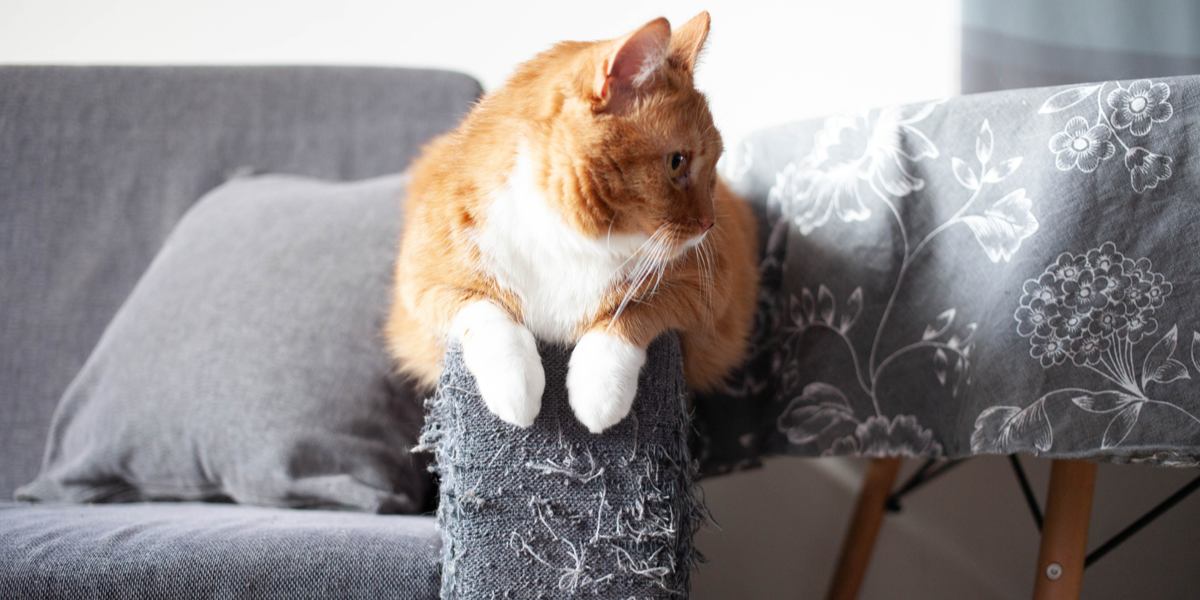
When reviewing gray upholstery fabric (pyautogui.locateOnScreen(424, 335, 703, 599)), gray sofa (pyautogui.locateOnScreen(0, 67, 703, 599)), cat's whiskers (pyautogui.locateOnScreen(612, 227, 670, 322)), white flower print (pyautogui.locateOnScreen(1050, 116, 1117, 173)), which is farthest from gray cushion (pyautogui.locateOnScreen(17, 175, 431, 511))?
white flower print (pyautogui.locateOnScreen(1050, 116, 1117, 173))

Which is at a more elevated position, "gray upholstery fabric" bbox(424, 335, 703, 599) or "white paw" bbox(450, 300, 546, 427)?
"white paw" bbox(450, 300, 546, 427)

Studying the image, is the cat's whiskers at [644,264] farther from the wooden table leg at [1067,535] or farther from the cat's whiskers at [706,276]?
the wooden table leg at [1067,535]

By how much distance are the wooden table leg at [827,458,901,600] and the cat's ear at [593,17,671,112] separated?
835 mm

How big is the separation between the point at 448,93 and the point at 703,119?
712 millimetres

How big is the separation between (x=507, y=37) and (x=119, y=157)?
74cm

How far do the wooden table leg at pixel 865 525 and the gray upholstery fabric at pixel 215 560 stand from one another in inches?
31.9

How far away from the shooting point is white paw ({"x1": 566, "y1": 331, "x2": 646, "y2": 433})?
0.77m

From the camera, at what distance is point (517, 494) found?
0.78 metres

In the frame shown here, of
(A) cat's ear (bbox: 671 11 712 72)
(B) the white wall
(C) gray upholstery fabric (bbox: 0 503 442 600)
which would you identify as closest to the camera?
(C) gray upholstery fabric (bbox: 0 503 442 600)

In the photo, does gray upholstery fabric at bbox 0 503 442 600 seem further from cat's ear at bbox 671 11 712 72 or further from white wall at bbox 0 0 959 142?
white wall at bbox 0 0 959 142

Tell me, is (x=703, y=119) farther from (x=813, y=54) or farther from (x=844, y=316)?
(x=813, y=54)

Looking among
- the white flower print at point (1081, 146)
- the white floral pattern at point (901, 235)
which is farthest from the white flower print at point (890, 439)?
the white flower print at point (1081, 146)

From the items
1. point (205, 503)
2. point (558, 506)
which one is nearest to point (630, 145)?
point (558, 506)

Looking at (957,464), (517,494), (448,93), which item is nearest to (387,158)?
(448,93)
